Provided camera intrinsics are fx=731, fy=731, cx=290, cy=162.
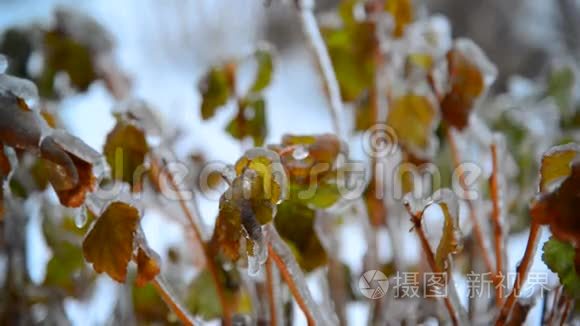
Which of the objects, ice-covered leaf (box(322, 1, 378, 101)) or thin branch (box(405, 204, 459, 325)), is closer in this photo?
thin branch (box(405, 204, 459, 325))

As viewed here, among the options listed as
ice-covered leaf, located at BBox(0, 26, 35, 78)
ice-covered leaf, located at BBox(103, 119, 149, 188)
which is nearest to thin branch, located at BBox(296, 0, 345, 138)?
ice-covered leaf, located at BBox(103, 119, 149, 188)

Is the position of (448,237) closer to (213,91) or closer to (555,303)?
(555,303)

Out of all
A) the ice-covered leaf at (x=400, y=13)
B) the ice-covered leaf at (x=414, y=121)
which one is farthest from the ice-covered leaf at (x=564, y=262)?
the ice-covered leaf at (x=400, y=13)

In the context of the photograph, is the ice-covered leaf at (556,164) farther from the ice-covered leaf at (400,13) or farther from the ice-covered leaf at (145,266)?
the ice-covered leaf at (400,13)

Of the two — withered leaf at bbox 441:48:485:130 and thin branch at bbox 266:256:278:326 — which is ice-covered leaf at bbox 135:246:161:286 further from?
withered leaf at bbox 441:48:485:130

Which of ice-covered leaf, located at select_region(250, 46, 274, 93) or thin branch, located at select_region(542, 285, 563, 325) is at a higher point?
ice-covered leaf, located at select_region(250, 46, 274, 93)

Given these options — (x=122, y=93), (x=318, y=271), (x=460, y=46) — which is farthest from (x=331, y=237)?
(x=122, y=93)
